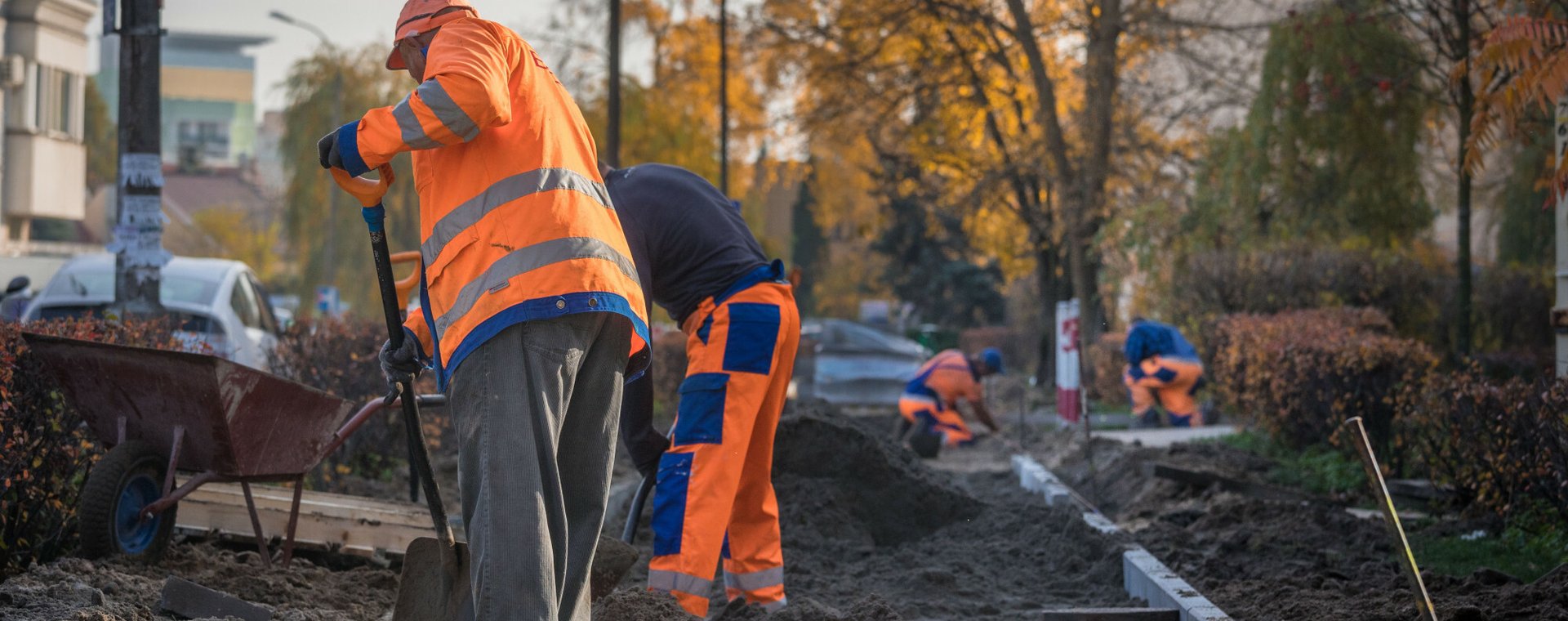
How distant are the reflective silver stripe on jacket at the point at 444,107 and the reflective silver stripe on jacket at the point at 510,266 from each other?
0.33 meters

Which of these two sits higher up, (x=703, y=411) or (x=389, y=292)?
(x=389, y=292)

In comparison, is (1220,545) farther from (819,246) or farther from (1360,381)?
(819,246)

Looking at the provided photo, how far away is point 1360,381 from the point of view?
9.34m

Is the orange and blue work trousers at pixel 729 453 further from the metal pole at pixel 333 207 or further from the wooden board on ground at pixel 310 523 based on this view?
the metal pole at pixel 333 207

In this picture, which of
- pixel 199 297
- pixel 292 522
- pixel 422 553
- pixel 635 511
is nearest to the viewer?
pixel 422 553

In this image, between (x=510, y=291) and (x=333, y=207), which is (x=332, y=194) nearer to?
(x=333, y=207)

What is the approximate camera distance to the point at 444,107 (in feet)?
11.5

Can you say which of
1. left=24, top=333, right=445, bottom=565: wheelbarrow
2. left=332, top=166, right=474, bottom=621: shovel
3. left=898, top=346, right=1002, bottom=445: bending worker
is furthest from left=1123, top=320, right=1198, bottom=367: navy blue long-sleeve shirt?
left=332, top=166, right=474, bottom=621: shovel

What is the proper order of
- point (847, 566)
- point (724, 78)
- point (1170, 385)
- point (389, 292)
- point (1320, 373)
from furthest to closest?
point (724, 78) → point (1170, 385) → point (1320, 373) → point (847, 566) → point (389, 292)

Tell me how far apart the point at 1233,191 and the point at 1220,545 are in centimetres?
1164

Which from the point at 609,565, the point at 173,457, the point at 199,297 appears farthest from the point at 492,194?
the point at 199,297

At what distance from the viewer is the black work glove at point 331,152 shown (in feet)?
11.8

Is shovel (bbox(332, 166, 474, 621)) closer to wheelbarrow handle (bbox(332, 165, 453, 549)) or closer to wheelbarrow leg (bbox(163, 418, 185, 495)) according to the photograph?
wheelbarrow handle (bbox(332, 165, 453, 549))

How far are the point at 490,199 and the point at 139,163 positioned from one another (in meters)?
5.20
